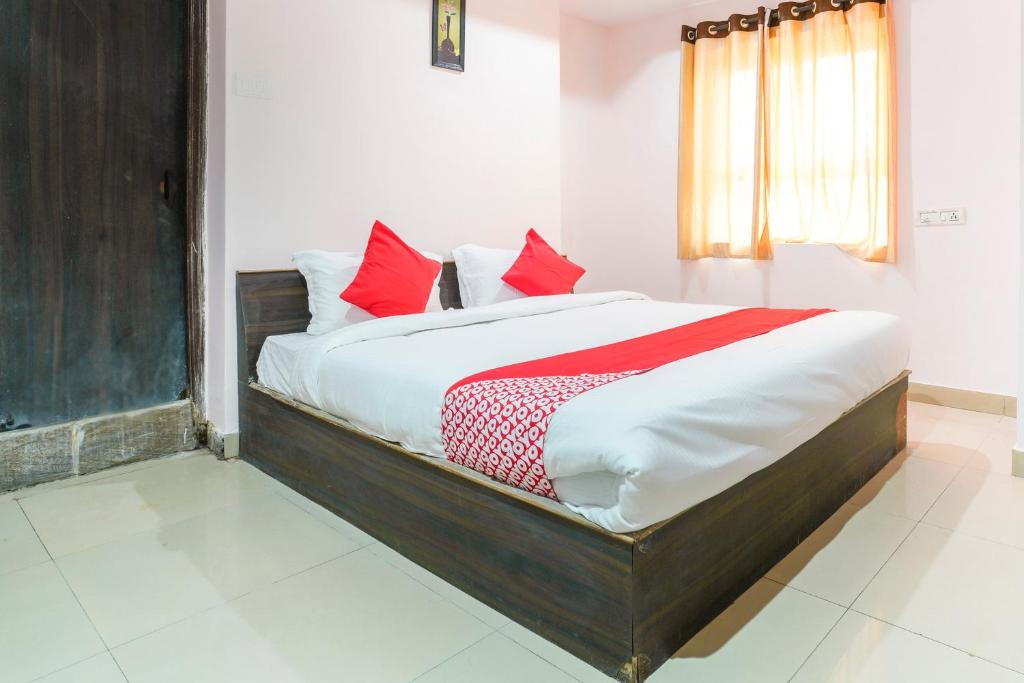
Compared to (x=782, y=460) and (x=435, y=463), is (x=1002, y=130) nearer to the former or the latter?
(x=782, y=460)

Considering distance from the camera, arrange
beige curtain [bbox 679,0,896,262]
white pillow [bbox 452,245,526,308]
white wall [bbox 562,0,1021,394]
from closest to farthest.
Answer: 1. white wall [bbox 562,0,1021,394]
2. white pillow [bbox 452,245,526,308]
3. beige curtain [bbox 679,0,896,262]

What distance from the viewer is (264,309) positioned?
2902mm

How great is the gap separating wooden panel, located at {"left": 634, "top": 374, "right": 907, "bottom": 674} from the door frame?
2.34 metres

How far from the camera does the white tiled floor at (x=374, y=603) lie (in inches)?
59.9

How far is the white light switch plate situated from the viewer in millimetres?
2844

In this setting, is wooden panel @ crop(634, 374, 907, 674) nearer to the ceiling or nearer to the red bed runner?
the red bed runner

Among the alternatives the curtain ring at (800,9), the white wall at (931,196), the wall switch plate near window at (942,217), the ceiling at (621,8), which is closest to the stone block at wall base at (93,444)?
the white wall at (931,196)

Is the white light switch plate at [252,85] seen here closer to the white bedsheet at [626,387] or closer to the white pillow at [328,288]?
the white pillow at [328,288]

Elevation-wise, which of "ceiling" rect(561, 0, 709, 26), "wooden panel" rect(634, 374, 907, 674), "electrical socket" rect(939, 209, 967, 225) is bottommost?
"wooden panel" rect(634, 374, 907, 674)

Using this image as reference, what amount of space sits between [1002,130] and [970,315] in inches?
37.8

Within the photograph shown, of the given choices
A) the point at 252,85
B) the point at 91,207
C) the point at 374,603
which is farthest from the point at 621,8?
the point at 374,603

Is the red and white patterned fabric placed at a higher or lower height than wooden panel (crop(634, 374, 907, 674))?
higher

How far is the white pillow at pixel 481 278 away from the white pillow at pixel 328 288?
72cm

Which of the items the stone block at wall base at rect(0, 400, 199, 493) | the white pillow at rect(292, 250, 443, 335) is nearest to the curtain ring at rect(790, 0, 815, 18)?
the white pillow at rect(292, 250, 443, 335)
